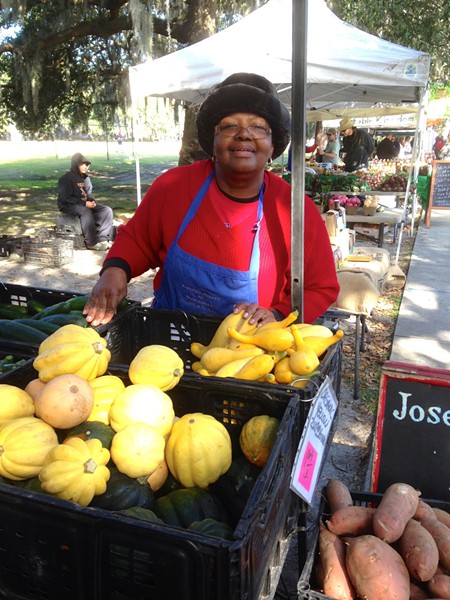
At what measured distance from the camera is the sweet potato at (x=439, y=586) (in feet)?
5.65

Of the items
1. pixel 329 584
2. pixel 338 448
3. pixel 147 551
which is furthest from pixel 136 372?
pixel 338 448

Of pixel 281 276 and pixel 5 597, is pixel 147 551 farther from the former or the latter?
pixel 281 276

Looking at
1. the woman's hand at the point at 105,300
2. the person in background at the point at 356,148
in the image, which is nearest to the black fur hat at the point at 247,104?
the woman's hand at the point at 105,300

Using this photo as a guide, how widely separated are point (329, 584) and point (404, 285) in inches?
259

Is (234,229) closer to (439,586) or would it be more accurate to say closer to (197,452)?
(197,452)

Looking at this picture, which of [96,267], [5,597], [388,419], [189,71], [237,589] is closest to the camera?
[237,589]

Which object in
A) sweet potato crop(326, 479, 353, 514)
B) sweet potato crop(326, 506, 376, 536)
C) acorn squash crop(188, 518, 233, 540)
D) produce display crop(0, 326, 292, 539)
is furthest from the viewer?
sweet potato crop(326, 479, 353, 514)

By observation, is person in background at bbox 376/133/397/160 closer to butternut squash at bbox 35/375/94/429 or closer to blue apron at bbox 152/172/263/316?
blue apron at bbox 152/172/263/316

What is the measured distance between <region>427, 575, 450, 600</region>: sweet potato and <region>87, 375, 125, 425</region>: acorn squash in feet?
4.00

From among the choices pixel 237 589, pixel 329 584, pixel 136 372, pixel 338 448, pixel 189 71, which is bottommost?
pixel 338 448

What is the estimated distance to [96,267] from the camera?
8844 millimetres

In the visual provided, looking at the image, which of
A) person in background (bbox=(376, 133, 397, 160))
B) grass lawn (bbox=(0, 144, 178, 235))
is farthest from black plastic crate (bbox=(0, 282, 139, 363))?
person in background (bbox=(376, 133, 397, 160))

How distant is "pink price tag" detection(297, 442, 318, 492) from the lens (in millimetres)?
1476

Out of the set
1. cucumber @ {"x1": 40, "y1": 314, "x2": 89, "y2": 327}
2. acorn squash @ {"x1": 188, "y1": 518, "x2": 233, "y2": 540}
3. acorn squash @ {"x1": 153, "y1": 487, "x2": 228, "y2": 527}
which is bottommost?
acorn squash @ {"x1": 153, "y1": 487, "x2": 228, "y2": 527}
